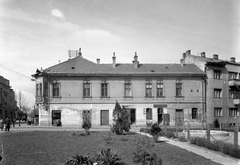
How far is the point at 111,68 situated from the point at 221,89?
707 inches

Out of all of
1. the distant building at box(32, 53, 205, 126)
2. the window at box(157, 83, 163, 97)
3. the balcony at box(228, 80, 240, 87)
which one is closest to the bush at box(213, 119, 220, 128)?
the distant building at box(32, 53, 205, 126)

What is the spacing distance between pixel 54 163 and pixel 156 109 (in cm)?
2975

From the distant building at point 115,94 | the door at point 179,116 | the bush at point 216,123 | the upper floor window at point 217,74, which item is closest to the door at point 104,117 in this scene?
the distant building at point 115,94

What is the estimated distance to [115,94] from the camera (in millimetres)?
37969

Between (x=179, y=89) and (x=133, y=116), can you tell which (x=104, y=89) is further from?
(x=179, y=89)

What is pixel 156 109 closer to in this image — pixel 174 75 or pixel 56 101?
pixel 174 75

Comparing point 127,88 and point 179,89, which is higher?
point 127,88

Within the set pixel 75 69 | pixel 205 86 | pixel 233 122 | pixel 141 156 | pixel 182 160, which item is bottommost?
pixel 233 122

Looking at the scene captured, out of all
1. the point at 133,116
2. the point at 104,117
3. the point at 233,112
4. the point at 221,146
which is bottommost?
the point at 104,117

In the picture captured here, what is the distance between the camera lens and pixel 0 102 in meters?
56.1

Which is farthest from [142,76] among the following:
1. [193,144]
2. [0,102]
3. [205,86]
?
[0,102]

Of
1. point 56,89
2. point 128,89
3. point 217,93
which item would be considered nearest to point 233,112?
point 217,93

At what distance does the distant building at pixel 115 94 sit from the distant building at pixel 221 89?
1.28 metres

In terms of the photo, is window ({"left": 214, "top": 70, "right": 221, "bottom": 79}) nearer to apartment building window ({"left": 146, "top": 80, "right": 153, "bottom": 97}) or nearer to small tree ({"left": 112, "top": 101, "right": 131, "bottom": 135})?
apartment building window ({"left": 146, "top": 80, "right": 153, "bottom": 97})
